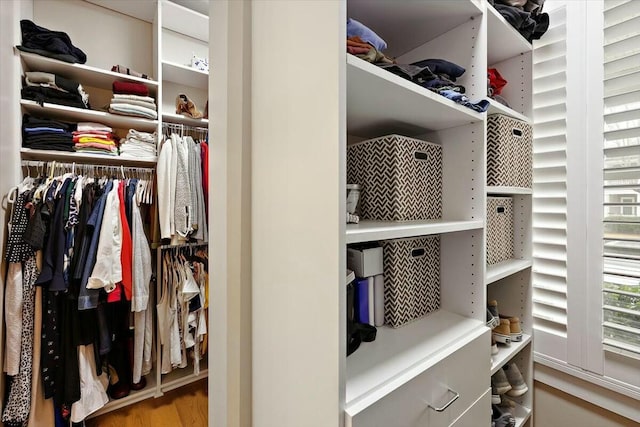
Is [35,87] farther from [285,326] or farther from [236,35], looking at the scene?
[285,326]

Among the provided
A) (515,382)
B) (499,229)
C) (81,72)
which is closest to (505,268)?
(499,229)

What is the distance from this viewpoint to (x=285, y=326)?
0.66 meters

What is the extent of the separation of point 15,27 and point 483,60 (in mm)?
2182

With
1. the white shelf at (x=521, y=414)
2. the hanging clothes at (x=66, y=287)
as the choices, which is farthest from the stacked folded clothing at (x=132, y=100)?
the white shelf at (x=521, y=414)

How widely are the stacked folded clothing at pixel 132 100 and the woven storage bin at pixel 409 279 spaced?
69.4 inches

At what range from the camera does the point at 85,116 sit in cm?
175

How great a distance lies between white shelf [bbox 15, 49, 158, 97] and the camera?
1571 millimetres

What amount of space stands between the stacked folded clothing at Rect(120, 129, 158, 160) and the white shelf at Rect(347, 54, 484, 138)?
4.82ft

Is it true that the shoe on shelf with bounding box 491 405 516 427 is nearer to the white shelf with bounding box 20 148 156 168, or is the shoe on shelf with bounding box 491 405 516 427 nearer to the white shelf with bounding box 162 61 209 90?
the white shelf with bounding box 20 148 156 168

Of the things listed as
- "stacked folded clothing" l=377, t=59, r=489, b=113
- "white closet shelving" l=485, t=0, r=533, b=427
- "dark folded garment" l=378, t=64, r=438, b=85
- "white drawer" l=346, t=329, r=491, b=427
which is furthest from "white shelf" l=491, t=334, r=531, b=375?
"dark folded garment" l=378, t=64, r=438, b=85

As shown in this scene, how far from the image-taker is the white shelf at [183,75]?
1.94 meters

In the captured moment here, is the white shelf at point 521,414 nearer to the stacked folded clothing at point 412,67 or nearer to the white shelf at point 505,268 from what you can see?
the white shelf at point 505,268

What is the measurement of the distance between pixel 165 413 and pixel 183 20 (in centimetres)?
259

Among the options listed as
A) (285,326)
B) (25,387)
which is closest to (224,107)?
(285,326)
